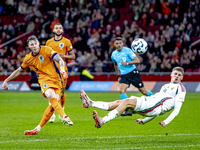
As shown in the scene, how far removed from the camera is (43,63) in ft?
24.0

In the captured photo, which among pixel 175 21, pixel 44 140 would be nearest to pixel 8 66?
pixel 175 21

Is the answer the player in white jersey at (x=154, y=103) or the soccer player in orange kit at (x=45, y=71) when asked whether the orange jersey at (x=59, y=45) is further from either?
the player in white jersey at (x=154, y=103)

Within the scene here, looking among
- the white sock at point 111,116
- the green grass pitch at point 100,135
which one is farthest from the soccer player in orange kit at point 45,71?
the white sock at point 111,116

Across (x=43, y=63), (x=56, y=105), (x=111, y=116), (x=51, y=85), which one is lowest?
(x=56, y=105)

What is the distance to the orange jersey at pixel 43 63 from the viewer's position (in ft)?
23.8

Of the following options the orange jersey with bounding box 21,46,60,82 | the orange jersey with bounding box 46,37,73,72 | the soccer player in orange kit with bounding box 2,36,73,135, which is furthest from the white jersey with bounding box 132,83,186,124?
the orange jersey with bounding box 46,37,73,72

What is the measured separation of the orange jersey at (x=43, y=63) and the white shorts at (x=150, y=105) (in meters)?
2.04

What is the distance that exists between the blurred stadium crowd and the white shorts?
14.2 meters

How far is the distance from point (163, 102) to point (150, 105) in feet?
1.08

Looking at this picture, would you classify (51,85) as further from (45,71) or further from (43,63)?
(43,63)

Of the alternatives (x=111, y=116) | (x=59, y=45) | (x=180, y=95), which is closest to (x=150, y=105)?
(x=180, y=95)

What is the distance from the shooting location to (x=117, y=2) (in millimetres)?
25984

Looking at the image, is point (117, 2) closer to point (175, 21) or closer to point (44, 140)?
point (175, 21)

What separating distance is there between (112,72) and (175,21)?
5.84 metres
